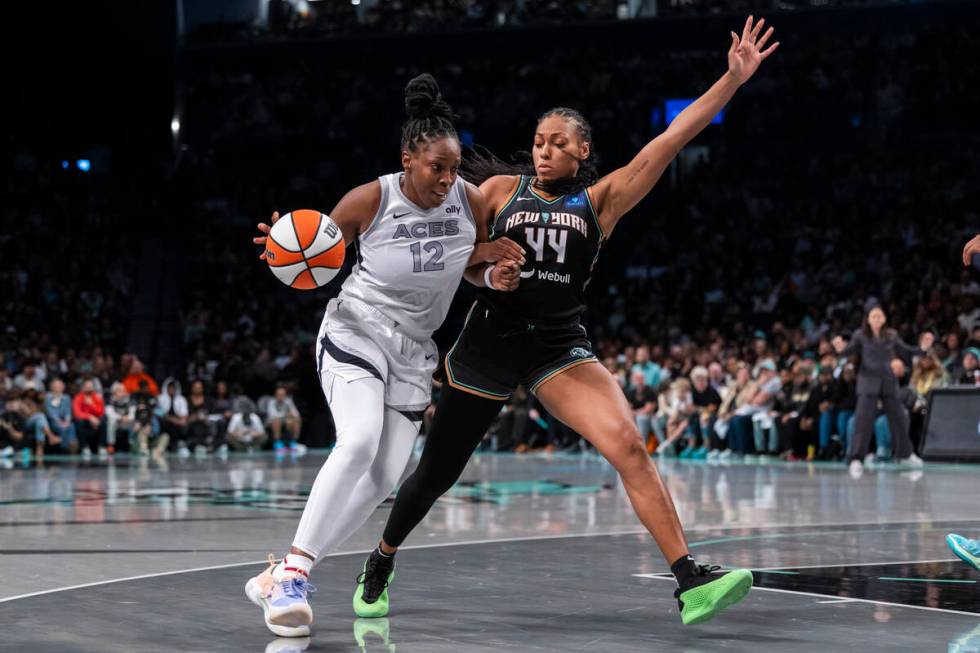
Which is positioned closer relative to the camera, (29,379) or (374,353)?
(374,353)

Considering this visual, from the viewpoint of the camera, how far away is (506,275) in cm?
525

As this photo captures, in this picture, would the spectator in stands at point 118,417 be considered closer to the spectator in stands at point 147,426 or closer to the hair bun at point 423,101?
the spectator in stands at point 147,426

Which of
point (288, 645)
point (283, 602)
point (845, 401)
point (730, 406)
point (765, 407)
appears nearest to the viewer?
point (288, 645)

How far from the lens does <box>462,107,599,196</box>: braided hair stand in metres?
5.53

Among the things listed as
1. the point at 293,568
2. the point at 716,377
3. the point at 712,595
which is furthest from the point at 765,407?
the point at 293,568

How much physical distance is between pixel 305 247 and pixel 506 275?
767mm

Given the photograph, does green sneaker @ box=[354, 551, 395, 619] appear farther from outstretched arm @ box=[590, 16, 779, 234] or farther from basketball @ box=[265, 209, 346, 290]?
outstretched arm @ box=[590, 16, 779, 234]

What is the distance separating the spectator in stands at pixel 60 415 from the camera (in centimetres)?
1811

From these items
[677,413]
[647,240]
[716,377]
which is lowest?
[677,413]

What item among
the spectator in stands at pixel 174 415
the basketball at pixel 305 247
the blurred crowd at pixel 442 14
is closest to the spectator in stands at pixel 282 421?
the spectator in stands at pixel 174 415

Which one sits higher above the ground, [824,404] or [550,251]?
[550,251]

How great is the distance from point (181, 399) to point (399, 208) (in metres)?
15.0

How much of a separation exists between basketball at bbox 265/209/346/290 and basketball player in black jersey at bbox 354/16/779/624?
716 mm

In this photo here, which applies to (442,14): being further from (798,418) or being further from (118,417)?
(798,418)
